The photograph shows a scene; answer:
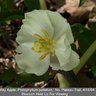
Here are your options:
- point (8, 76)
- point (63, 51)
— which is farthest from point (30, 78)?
point (63, 51)

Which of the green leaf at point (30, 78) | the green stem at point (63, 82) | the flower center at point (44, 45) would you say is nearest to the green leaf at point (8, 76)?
the green leaf at point (30, 78)

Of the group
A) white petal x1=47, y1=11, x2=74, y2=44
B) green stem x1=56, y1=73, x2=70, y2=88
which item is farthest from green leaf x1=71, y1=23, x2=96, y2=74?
white petal x1=47, y1=11, x2=74, y2=44

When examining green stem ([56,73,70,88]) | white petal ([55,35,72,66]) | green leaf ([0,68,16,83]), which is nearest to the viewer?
white petal ([55,35,72,66])

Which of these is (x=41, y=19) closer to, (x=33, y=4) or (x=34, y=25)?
(x=34, y=25)

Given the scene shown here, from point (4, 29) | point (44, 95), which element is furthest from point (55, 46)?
point (4, 29)

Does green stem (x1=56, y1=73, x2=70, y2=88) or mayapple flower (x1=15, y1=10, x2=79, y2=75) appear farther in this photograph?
green stem (x1=56, y1=73, x2=70, y2=88)

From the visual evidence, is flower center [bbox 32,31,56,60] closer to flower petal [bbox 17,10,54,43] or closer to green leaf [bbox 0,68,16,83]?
flower petal [bbox 17,10,54,43]
